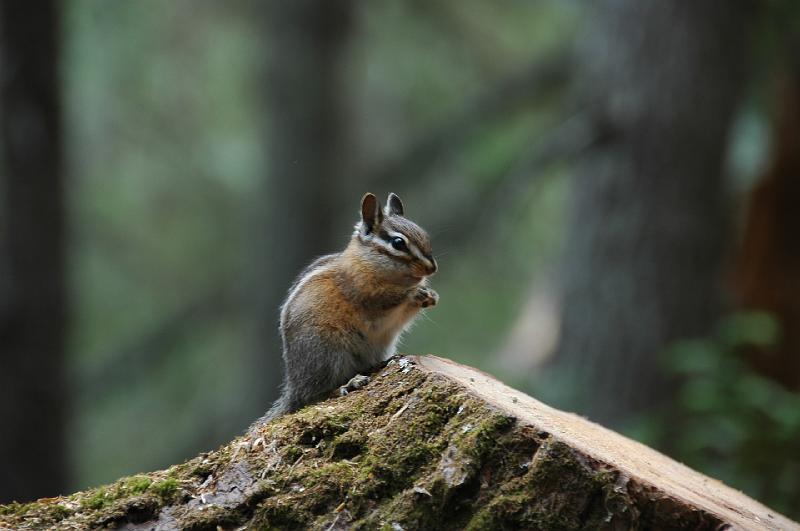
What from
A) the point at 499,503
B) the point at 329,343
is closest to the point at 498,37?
the point at 329,343

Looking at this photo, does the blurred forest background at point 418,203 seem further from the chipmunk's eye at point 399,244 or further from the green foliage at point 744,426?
the chipmunk's eye at point 399,244

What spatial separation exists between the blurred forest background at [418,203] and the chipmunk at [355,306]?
1.56 feet

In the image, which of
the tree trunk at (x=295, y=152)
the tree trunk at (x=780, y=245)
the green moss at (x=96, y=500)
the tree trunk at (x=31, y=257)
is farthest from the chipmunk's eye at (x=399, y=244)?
the tree trunk at (x=295, y=152)

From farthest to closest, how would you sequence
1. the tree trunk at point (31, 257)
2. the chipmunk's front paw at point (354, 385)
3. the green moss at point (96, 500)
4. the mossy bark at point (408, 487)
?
1. the tree trunk at point (31, 257)
2. the chipmunk's front paw at point (354, 385)
3. the green moss at point (96, 500)
4. the mossy bark at point (408, 487)

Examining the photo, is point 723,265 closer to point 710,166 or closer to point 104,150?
point 710,166

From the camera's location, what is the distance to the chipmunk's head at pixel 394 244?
400 centimetres

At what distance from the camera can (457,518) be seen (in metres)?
2.63

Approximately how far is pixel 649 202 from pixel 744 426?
2.38 m

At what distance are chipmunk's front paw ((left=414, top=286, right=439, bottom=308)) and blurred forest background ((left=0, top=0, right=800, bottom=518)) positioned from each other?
1.44 feet

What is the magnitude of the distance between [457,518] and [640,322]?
458 centimetres

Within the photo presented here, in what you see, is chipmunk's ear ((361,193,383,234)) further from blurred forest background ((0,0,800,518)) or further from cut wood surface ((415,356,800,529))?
cut wood surface ((415,356,800,529))

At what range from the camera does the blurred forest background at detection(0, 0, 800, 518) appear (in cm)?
675

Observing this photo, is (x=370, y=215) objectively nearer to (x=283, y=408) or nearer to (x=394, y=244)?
(x=394, y=244)

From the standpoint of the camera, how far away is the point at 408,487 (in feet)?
8.80
